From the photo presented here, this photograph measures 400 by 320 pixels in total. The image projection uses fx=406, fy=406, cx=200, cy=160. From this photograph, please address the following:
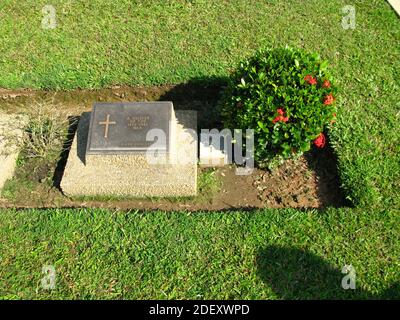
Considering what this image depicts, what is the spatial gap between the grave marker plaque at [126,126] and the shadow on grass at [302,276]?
6.03 ft

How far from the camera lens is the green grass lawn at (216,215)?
4.55 m

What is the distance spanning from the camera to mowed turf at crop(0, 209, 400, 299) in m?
4.49

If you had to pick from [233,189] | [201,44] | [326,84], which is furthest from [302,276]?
[201,44]

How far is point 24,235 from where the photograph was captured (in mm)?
4918

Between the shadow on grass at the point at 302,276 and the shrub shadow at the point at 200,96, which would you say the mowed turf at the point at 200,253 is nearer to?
the shadow on grass at the point at 302,276

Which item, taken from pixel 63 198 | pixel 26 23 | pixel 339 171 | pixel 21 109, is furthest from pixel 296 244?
pixel 26 23

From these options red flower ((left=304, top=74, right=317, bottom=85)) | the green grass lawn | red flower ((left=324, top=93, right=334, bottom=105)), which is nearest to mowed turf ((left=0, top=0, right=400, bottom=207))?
the green grass lawn

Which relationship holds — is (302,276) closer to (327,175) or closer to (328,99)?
→ (327,175)

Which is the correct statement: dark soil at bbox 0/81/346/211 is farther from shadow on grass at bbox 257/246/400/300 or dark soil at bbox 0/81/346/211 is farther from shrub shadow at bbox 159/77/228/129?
shadow on grass at bbox 257/246/400/300

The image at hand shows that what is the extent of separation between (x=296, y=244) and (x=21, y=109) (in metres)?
4.72

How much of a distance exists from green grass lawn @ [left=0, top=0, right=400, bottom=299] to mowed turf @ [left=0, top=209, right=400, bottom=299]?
12 mm

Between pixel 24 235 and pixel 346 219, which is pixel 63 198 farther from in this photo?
pixel 346 219

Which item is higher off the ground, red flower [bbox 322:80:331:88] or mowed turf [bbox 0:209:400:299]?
red flower [bbox 322:80:331:88]
